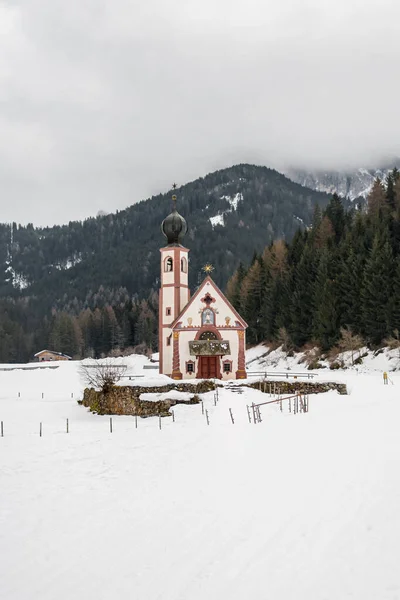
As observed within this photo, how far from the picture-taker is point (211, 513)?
13531mm

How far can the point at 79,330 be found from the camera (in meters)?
131

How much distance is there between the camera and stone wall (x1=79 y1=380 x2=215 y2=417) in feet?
127

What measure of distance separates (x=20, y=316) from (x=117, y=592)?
182209mm

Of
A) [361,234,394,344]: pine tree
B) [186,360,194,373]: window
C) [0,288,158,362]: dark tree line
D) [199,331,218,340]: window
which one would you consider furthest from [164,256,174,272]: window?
[0,288,158,362]: dark tree line

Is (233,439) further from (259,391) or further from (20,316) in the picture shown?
(20,316)

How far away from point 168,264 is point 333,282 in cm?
2401

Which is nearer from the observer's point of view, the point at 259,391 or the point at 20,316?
the point at 259,391

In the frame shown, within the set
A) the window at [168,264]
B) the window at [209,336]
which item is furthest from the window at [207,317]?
the window at [168,264]

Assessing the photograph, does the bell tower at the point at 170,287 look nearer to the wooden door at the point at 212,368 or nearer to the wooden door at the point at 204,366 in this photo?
the wooden door at the point at 204,366

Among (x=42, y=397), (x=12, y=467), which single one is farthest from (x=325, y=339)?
(x=12, y=467)

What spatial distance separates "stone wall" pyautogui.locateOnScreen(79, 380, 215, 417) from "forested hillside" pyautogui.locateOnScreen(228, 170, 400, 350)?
24.6 m

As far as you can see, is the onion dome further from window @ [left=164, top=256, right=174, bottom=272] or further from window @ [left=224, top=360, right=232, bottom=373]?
window @ [left=224, top=360, right=232, bottom=373]

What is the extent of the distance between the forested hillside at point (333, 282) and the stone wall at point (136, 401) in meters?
24.6

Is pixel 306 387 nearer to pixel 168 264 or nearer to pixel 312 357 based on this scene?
pixel 168 264
